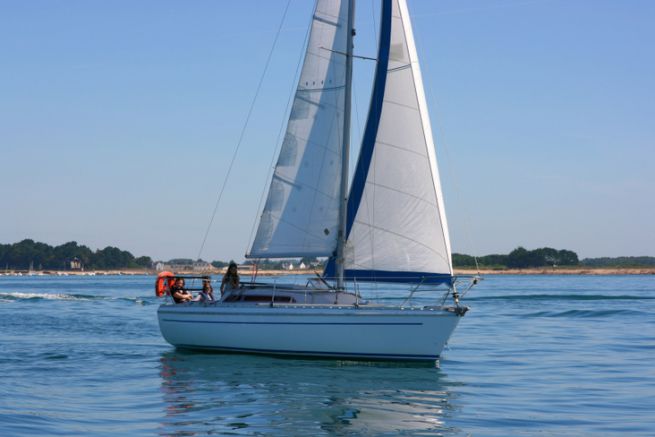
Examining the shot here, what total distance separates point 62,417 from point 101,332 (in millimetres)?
19217

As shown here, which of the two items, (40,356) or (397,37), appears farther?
(40,356)

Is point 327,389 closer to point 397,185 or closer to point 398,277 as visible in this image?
point 398,277

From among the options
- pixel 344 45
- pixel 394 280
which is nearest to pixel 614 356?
pixel 394 280

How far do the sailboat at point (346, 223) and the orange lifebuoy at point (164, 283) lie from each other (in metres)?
1.81

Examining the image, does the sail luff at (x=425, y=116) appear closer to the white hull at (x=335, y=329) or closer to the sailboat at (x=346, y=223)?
the sailboat at (x=346, y=223)

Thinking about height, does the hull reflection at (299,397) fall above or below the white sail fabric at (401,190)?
below

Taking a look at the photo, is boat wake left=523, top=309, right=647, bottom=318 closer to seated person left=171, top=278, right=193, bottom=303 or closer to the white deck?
seated person left=171, top=278, right=193, bottom=303

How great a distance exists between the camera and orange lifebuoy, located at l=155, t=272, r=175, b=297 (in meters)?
26.3

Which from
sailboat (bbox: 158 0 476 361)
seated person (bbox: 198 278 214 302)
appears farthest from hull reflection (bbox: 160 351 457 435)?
seated person (bbox: 198 278 214 302)

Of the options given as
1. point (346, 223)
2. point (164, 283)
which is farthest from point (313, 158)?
point (164, 283)

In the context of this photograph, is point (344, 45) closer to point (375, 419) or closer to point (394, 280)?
point (394, 280)

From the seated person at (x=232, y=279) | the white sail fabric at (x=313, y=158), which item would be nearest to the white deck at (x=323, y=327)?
the seated person at (x=232, y=279)

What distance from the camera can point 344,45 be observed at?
23.5m

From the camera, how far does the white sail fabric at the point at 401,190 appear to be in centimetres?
2216
